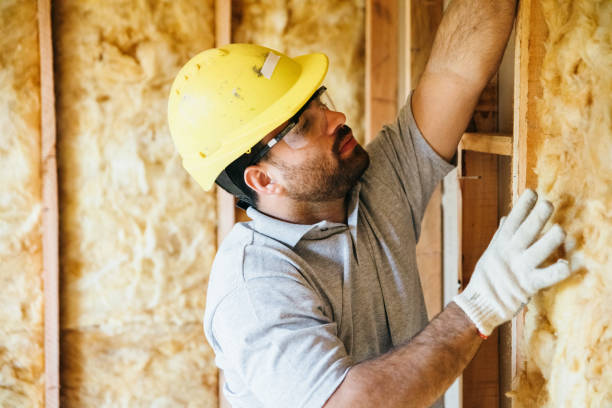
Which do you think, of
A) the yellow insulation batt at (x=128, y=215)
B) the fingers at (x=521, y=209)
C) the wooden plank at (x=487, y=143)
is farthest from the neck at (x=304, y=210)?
the yellow insulation batt at (x=128, y=215)

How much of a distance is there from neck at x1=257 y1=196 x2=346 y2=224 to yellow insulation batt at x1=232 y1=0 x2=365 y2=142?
867 millimetres

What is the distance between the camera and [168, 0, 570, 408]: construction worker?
41.9 inches

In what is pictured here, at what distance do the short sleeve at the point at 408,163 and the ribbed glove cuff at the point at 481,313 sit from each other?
465 mm

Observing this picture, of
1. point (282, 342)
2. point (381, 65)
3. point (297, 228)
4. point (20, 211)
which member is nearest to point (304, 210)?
point (297, 228)

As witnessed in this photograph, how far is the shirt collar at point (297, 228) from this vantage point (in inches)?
53.1

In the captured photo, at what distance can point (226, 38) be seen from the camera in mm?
2068

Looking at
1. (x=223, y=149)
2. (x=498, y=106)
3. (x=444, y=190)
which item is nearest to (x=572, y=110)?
(x=498, y=106)

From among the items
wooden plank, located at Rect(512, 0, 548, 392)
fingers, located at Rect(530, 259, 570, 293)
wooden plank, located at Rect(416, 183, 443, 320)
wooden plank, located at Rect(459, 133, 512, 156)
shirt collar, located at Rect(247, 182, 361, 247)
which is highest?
wooden plank, located at Rect(512, 0, 548, 392)

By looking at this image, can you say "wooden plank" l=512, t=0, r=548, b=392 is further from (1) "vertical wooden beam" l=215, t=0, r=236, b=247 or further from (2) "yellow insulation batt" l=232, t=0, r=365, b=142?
(1) "vertical wooden beam" l=215, t=0, r=236, b=247

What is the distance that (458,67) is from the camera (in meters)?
1.30

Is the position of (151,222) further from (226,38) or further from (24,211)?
(226,38)

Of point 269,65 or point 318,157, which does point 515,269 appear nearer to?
point 318,157

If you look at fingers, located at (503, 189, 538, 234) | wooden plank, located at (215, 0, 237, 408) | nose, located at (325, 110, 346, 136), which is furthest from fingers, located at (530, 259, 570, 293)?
wooden plank, located at (215, 0, 237, 408)

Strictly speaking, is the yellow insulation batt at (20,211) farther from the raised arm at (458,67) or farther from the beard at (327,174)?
the raised arm at (458,67)
